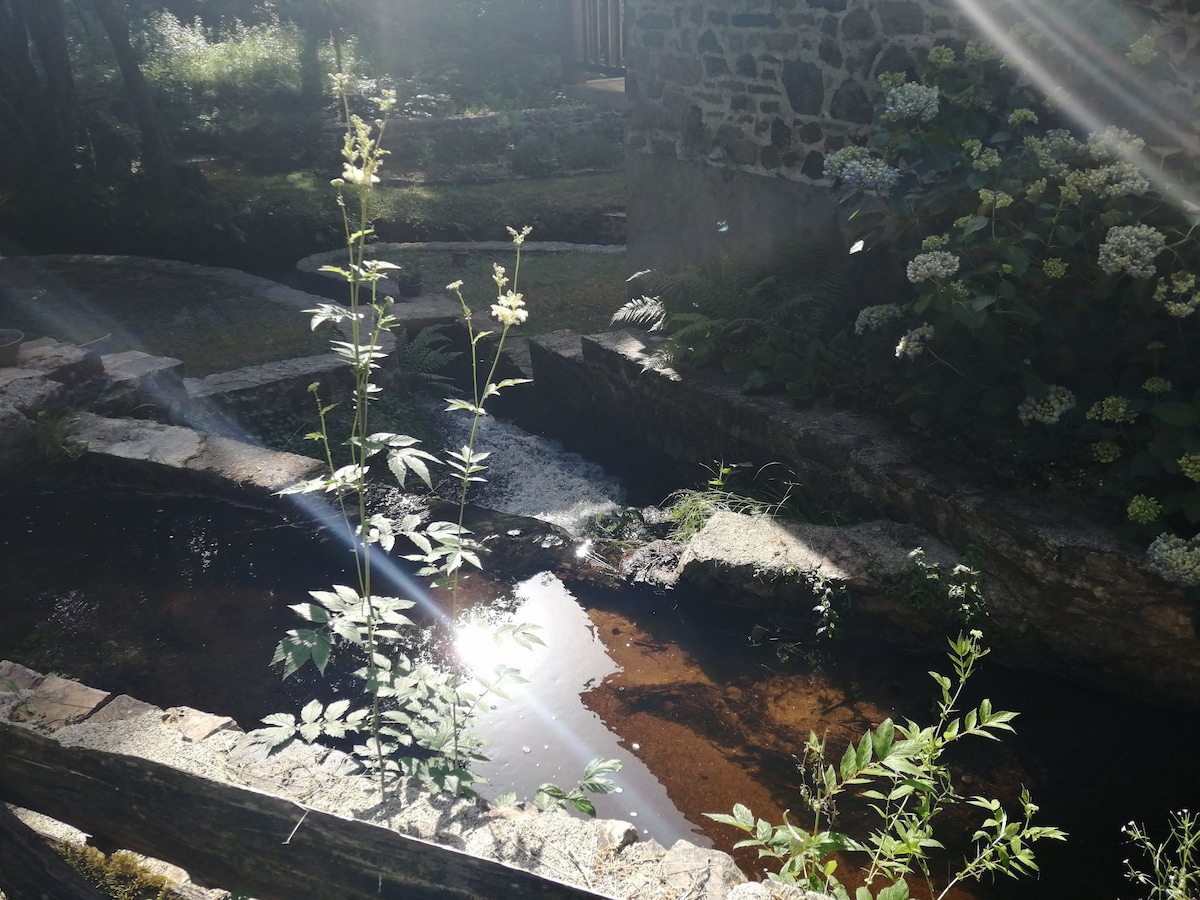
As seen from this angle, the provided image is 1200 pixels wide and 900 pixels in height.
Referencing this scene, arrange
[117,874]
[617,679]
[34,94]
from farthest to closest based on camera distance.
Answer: [34,94]
[617,679]
[117,874]

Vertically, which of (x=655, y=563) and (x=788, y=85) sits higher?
(x=788, y=85)

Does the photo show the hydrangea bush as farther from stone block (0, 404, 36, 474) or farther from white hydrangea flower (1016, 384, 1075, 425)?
stone block (0, 404, 36, 474)

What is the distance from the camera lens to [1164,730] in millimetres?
3377

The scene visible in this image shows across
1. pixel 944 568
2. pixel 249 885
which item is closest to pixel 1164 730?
pixel 944 568

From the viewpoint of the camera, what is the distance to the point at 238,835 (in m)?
2.38

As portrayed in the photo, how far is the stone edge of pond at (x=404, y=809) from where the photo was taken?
217cm

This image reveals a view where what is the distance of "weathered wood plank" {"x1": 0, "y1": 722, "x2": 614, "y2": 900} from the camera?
214cm

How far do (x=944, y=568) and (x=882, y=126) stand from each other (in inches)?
95.4

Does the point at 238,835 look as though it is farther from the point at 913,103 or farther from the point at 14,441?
the point at 913,103

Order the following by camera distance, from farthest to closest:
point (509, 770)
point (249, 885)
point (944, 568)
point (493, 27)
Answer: point (493, 27)
point (944, 568)
point (509, 770)
point (249, 885)

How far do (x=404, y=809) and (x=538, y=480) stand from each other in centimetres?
Result: 370

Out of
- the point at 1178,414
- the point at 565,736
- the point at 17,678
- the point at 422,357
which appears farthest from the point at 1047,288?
the point at 422,357

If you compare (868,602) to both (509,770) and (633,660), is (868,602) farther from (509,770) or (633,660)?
(509,770)

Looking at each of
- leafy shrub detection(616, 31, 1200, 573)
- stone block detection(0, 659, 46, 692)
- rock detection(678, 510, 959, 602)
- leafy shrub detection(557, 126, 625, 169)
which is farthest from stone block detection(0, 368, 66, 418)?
leafy shrub detection(557, 126, 625, 169)
